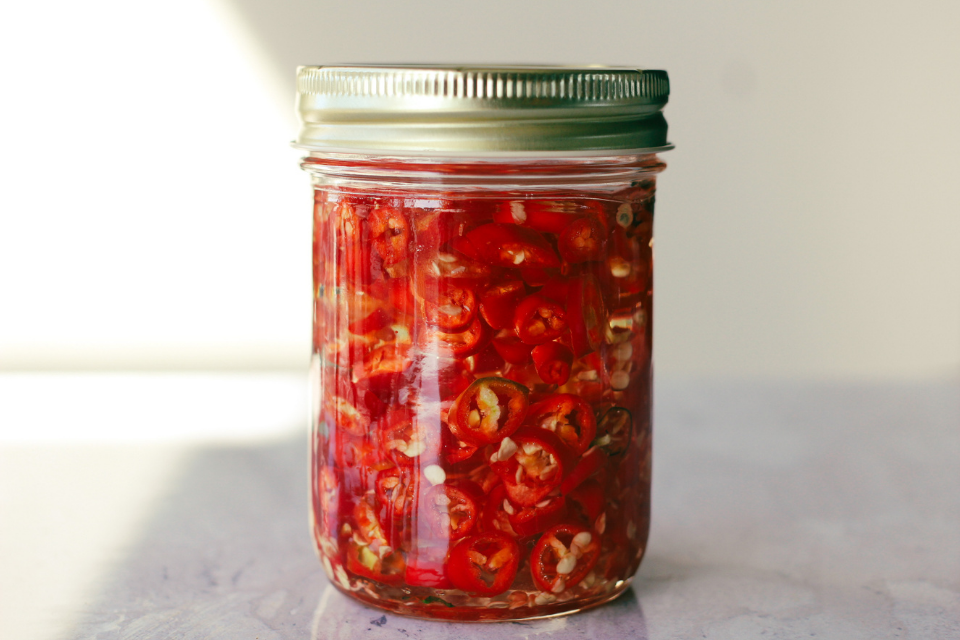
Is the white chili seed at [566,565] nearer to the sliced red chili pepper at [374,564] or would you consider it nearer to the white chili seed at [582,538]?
the white chili seed at [582,538]

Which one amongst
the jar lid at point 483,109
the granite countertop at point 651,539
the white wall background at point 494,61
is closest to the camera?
the jar lid at point 483,109

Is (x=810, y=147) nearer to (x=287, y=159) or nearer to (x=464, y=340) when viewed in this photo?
(x=287, y=159)

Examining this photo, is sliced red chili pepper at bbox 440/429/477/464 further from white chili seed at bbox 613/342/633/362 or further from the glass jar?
white chili seed at bbox 613/342/633/362

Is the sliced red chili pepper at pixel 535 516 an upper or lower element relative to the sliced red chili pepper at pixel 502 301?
lower

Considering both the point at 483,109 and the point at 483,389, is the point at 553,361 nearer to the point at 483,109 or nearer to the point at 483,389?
the point at 483,389

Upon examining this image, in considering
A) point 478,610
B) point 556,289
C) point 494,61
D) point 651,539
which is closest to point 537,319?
point 556,289

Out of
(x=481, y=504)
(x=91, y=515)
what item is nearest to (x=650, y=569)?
(x=481, y=504)

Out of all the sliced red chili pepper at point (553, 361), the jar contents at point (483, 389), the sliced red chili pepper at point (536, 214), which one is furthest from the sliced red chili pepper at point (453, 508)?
the sliced red chili pepper at point (536, 214)
